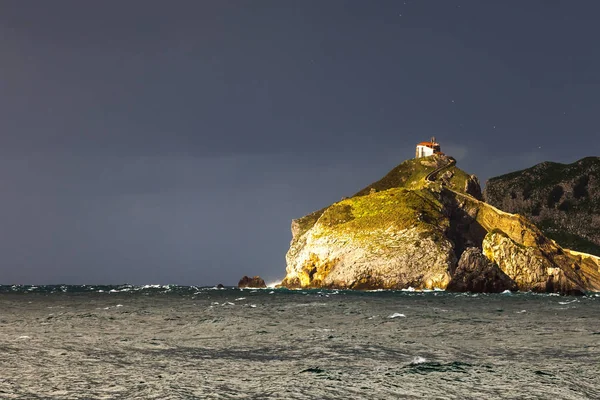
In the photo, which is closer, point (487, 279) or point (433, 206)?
point (487, 279)

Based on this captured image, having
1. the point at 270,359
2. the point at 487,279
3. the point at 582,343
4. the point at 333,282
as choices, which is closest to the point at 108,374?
the point at 270,359

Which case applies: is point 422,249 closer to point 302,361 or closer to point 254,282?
point 254,282

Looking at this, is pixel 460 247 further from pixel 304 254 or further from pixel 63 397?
pixel 63 397

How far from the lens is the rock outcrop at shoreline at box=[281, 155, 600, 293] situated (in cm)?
13325

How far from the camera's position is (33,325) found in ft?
130

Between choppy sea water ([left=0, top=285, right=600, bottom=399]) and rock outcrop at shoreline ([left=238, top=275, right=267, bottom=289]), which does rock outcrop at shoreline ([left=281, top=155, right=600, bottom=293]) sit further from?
choppy sea water ([left=0, top=285, right=600, bottom=399])

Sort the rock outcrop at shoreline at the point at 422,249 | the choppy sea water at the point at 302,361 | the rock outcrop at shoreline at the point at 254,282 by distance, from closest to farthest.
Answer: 1. the choppy sea water at the point at 302,361
2. the rock outcrop at shoreline at the point at 422,249
3. the rock outcrop at shoreline at the point at 254,282

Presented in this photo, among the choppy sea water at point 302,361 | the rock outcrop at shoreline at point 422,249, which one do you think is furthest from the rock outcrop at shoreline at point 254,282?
the choppy sea water at point 302,361

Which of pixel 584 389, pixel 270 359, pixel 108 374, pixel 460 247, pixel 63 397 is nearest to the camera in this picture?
pixel 63 397

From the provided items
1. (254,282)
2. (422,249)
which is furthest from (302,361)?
(254,282)

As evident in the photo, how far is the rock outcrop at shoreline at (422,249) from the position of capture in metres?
133

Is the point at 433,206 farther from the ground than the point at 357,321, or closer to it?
farther from the ground

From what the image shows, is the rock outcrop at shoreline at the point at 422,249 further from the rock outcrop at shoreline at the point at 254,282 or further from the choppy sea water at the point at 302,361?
the choppy sea water at the point at 302,361

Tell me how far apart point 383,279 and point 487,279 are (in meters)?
25.6
